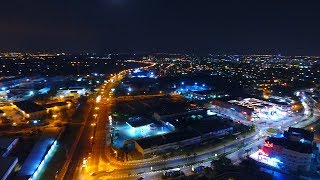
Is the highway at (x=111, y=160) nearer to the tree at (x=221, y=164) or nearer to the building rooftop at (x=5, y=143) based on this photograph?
the tree at (x=221, y=164)

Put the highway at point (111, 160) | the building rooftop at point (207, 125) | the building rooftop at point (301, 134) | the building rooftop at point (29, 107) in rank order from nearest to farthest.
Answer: the highway at point (111, 160) < the building rooftop at point (301, 134) < the building rooftop at point (207, 125) < the building rooftop at point (29, 107)

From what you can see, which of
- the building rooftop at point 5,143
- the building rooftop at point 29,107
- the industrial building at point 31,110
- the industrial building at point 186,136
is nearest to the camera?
the building rooftop at point 5,143

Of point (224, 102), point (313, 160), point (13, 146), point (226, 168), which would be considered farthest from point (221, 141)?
point (13, 146)

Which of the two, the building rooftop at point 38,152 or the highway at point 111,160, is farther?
the highway at point 111,160

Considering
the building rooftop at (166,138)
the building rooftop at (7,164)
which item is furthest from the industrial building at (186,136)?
the building rooftop at (7,164)

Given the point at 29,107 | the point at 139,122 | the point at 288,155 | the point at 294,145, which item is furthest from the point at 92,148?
the point at 294,145

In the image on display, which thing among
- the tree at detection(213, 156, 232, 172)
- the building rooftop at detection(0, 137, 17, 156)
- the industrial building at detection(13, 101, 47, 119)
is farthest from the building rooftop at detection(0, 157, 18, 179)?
the tree at detection(213, 156, 232, 172)

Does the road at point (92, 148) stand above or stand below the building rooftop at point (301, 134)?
below

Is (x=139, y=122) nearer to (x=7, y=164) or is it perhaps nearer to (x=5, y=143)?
(x=5, y=143)
